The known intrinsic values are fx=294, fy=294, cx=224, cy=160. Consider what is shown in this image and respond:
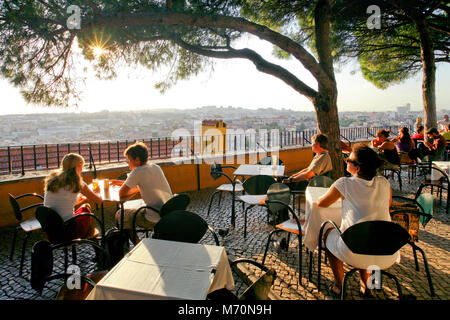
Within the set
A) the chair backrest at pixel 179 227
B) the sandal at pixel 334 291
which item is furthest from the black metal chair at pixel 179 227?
the sandal at pixel 334 291

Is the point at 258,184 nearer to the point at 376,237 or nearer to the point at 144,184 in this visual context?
the point at 144,184

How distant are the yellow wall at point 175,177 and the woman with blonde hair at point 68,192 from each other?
7.29 ft

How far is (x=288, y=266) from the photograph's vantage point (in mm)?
3176

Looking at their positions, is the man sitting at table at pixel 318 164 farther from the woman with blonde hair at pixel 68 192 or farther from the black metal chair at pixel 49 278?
the black metal chair at pixel 49 278

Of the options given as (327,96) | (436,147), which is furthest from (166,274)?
(436,147)

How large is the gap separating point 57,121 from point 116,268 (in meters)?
8.40

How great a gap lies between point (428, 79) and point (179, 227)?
9.52 metres

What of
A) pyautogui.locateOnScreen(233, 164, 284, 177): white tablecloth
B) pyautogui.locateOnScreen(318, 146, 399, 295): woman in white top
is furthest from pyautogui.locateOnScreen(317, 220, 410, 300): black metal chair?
pyautogui.locateOnScreen(233, 164, 284, 177): white tablecloth

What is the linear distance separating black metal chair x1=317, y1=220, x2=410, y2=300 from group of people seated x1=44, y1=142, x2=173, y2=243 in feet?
6.59

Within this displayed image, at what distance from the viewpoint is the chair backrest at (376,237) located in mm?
1990

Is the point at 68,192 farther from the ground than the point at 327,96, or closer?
closer

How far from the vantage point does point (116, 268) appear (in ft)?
5.54
